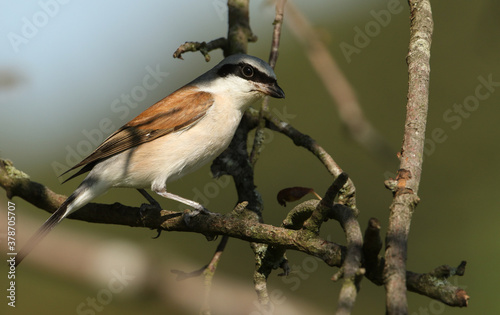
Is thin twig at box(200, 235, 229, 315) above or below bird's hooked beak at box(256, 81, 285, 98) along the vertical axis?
below

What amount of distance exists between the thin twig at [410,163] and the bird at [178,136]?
1294 millimetres

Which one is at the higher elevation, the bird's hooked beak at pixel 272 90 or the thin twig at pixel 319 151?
the bird's hooked beak at pixel 272 90

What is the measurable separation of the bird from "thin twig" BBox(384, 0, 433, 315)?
129cm

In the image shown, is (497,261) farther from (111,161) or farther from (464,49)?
(111,161)

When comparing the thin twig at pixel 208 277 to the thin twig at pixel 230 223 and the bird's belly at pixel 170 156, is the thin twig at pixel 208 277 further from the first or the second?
the bird's belly at pixel 170 156

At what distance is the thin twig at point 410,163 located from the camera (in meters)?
1.38

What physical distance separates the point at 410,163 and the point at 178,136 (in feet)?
6.63

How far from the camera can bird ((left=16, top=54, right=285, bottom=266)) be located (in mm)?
3492

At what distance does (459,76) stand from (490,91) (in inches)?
16.3

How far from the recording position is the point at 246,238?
7.23ft

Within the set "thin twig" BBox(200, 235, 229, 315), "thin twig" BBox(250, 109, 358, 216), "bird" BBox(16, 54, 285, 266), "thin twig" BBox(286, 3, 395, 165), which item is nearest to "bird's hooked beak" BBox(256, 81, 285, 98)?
"bird" BBox(16, 54, 285, 266)

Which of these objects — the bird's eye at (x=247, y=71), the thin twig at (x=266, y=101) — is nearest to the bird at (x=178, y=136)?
the bird's eye at (x=247, y=71)

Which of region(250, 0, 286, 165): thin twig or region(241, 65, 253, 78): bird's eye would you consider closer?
region(250, 0, 286, 165): thin twig

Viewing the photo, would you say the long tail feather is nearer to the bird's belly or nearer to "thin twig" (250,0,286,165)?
the bird's belly
